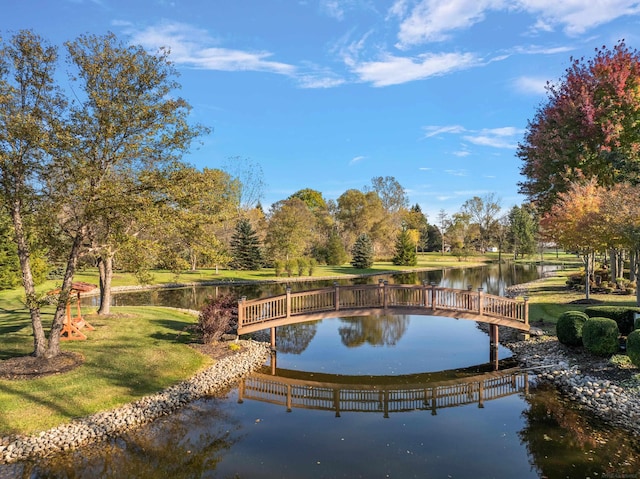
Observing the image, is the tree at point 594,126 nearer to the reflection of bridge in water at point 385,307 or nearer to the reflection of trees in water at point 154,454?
the reflection of bridge in water at point 385,307

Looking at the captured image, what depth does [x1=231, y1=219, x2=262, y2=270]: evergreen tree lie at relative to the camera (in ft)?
157

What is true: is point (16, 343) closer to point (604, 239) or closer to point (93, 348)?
point (93, 348)

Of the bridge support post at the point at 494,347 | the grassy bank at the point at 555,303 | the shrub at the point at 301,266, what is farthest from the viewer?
the shrub at the point at 301,266

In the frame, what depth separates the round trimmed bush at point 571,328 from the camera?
13.8 m

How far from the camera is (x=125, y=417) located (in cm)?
946

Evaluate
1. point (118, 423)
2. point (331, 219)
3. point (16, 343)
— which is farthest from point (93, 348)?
point (331, 219)

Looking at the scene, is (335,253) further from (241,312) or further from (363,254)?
(241,312)

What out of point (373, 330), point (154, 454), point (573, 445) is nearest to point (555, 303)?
point (373, 330)

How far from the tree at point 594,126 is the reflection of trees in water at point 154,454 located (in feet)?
61.1

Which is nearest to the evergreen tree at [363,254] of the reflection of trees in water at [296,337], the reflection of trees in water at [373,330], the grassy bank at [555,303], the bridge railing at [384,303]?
the grassy bank at [555,303]

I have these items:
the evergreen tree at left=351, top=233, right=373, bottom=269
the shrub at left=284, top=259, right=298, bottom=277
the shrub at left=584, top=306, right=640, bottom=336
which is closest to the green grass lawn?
the shrub at left=584, top=306, right=640, bottom=336

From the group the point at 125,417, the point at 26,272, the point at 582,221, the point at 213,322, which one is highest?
the point at 582,221

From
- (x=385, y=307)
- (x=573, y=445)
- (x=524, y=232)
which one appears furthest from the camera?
(x=524, y=232)

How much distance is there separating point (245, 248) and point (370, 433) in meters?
40.3
